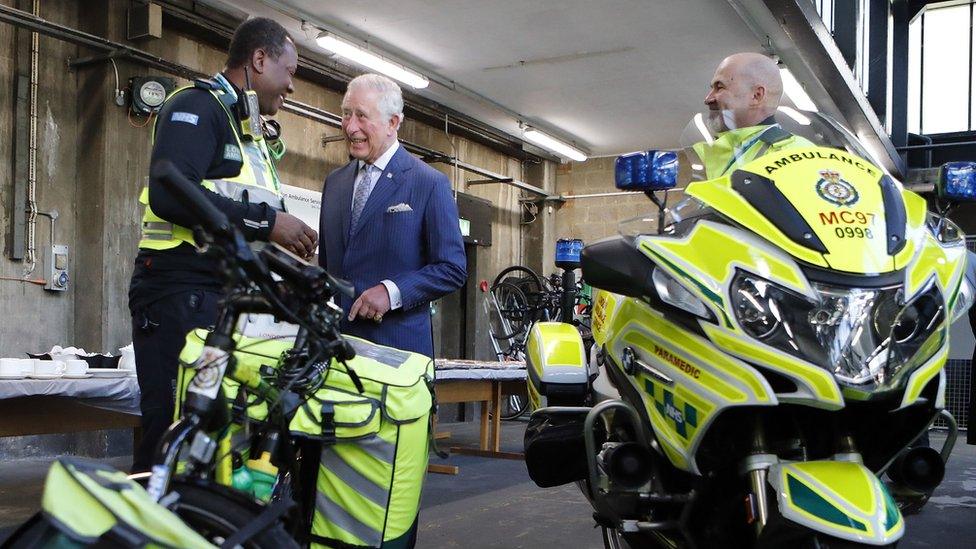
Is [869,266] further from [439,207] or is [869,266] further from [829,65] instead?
[829,65]

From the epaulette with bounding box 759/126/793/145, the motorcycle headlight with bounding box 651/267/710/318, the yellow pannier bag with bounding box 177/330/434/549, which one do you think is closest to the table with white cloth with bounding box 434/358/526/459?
the epaulette with bounding box 759/126/793/145

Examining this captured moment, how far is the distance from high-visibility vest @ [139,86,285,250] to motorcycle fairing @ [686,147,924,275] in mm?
1044

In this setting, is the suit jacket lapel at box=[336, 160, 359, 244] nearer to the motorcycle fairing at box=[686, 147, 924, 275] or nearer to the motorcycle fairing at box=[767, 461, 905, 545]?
the motorcycle fairing at box=[686, 147, 924, 275]

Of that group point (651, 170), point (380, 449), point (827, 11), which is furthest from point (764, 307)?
point (827, 11)

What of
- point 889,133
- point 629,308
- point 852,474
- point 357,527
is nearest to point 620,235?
point 629,308

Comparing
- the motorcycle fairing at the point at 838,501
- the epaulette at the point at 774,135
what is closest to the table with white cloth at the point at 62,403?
the epaulette at the point at 774,135

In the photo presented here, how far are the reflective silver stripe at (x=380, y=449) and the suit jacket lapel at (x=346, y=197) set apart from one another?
851 mm

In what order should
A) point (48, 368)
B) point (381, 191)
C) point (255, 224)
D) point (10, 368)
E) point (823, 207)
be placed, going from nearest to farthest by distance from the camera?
point (823, 207) → point (255, 224) → point (381, 191) → point (10, 368) → point (48, 368)

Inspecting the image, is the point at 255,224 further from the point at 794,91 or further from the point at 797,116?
the point at 794,91

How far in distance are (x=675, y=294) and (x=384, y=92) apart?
1084 mm

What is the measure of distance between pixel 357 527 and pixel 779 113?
165cm

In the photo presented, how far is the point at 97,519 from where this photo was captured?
42.0 inches

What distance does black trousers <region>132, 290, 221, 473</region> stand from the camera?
200 cm

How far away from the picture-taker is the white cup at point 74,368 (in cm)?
380
